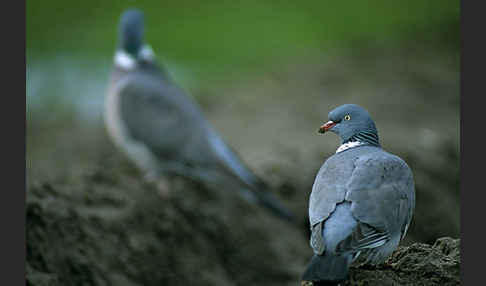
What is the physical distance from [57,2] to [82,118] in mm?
1910

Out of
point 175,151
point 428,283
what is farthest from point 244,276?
point 428,283

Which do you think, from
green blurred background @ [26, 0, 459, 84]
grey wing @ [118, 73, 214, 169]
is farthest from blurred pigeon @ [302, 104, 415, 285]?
green blurred background @ [26, 0, 459, 84]

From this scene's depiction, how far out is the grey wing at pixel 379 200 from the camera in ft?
11.3

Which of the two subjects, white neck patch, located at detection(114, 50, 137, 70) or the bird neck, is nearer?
the bird neck

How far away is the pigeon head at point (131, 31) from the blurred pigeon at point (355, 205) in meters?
4.62

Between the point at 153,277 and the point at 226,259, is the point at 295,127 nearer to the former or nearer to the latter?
the point at 226,259

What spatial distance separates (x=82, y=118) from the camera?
36.4 feet

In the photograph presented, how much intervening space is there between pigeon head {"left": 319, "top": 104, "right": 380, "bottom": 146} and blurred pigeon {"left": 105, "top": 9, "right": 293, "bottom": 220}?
9.91 feet

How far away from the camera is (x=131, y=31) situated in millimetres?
8062

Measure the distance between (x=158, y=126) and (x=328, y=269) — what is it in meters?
4.65

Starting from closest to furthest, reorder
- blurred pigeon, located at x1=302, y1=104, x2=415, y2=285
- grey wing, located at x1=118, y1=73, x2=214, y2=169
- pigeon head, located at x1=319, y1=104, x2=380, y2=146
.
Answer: blurred pigeon, located at x1=302, y1=104, x2=415, y2=285 < pigeon head, located at x1=319, y1=104, x2=380, y2=146 < grey wing, located at x1=118, y1=73, x2=214, y2=169

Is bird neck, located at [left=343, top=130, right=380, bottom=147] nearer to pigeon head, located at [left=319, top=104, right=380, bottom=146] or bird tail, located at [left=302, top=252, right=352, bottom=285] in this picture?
pigeon head, located at [left=319, top=104, right=380, bottom=146]

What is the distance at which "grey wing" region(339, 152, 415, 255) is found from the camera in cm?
346

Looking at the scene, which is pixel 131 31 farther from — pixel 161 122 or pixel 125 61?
pixel 161 122
